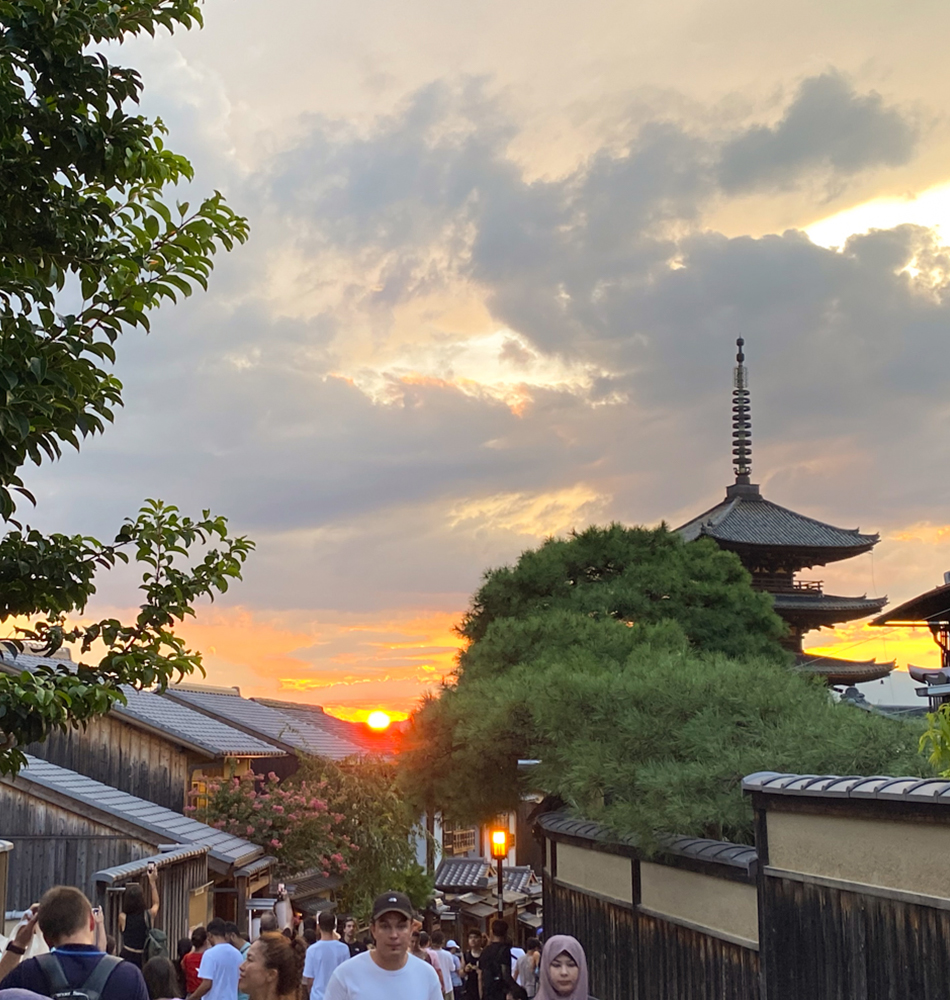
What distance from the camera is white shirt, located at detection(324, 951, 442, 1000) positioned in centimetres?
507

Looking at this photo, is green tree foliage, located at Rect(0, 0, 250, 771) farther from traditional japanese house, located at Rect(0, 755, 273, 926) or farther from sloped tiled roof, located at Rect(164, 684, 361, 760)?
sloped tiled roof, located at Rect(164, 684, 361, 760)

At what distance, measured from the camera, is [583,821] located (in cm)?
1836

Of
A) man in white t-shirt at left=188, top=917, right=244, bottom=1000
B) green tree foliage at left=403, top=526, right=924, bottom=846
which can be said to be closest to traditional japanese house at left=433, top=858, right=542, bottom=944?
green tree foliage at left=403, top=526, right=924, bottom=846

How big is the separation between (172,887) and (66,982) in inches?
602

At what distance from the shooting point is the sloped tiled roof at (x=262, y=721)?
1345 inches

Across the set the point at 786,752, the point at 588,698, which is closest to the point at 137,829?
the point at 588,698

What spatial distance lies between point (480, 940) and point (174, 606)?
65.2 feet

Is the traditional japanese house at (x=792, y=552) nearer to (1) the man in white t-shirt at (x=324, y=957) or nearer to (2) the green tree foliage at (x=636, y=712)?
(2) the green tree foliage at (x=636, y=712)

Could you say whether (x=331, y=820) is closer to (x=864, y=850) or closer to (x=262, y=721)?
(x=262, y=721)

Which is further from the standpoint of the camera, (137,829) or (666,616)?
(666,616)

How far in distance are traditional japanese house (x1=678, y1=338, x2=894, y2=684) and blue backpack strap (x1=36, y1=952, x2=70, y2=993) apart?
34030 millimetres

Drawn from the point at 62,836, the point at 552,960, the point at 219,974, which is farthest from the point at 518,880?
the point at 552,960

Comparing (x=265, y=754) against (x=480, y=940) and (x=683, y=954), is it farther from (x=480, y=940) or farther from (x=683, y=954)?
(x=683, y=954)

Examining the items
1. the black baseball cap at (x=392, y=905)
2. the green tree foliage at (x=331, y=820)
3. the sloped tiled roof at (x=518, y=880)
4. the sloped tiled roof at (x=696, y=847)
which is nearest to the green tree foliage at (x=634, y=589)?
the green tree foliage at (x=331, y=820)
